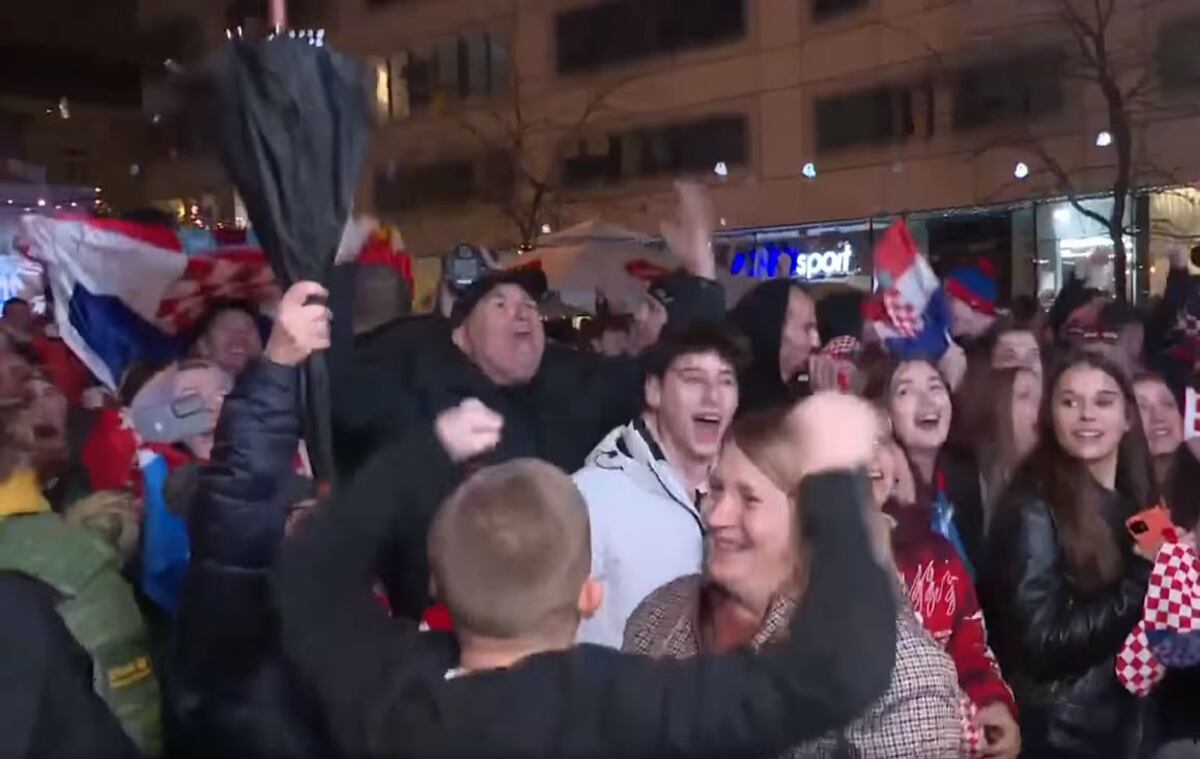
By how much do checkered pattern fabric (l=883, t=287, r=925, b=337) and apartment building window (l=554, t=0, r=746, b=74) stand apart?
987 inches

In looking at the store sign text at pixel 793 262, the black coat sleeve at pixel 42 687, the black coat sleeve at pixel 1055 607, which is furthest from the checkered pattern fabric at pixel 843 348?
the store sign text at pixel 793 262

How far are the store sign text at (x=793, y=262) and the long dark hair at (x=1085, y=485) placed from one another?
22.7 metres

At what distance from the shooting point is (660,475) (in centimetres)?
421

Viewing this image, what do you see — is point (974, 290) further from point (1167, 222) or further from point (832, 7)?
point (832, 7)

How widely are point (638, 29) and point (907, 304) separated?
92.2ft

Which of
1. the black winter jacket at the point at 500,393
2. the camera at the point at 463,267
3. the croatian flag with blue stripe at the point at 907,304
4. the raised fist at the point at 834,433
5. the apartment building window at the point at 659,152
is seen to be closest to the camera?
the raised fist at the point at 834,433

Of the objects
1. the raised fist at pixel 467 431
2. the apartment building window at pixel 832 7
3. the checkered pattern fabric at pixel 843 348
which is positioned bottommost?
the raised fist at pixel 467 431

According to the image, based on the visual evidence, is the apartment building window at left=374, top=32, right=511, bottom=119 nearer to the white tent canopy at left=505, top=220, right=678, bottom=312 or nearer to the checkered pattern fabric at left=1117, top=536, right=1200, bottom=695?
the white tent canopy at left=505, top=220, right=678, bottom=312

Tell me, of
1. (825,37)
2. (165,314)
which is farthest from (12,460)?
(825,37)

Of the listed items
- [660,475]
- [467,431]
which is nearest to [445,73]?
[660,475]

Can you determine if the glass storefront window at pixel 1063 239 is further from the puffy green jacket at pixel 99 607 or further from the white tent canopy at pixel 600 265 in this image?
the puffy green jacket at pixel 99 607

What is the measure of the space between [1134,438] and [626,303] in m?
8.02

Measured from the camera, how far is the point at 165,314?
5.70 metres

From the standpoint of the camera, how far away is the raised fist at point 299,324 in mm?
2861
